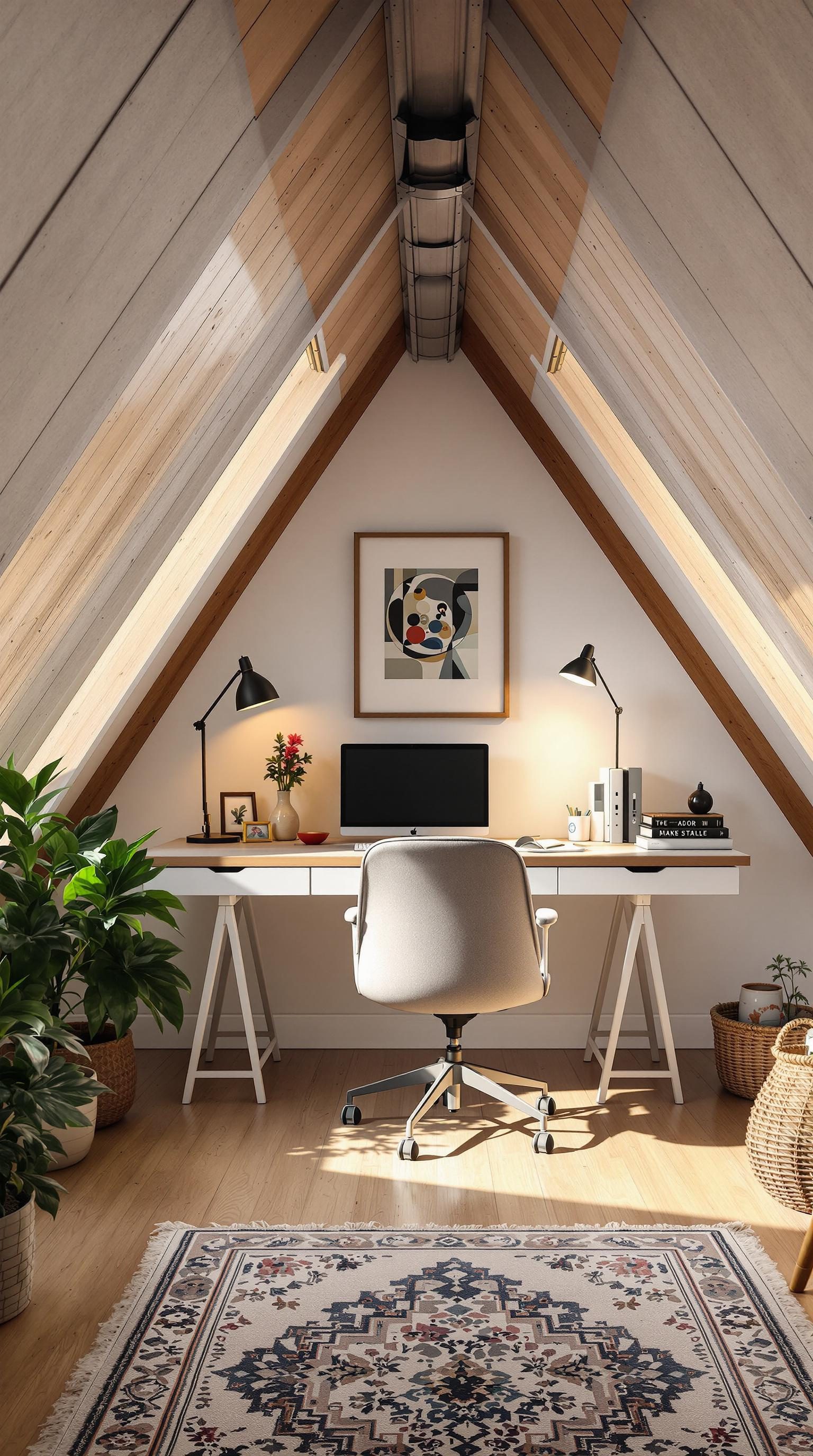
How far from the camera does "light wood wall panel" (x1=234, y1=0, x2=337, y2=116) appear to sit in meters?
1.74

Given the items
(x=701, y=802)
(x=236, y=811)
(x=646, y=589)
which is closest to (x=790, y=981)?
(x=701, y=802)

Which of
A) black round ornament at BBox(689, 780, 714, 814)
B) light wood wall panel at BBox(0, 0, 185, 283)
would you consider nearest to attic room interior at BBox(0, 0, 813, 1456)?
light wood wall panel at BBox(0, 0, 185, 283)

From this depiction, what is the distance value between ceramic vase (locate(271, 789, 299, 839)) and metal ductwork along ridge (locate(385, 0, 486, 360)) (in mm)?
1843

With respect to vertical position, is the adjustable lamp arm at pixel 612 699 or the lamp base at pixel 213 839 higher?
the adjustable lamp arm at pixel 612 699

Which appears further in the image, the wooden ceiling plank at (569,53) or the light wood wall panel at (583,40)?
the wooden ceiling plank at (569,53)

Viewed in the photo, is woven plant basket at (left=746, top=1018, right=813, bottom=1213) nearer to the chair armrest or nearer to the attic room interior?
the attic room interior

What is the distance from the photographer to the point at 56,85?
131 centimetres

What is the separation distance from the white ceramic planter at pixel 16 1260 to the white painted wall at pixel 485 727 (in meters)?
1.92

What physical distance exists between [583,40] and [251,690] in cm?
240

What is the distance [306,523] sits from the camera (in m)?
4.20

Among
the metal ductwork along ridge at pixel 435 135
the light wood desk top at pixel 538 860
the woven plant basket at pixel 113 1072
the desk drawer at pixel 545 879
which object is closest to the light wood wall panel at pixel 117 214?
the metal ductwork along ridge at pixel 435 135

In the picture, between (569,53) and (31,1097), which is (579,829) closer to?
(31,1097)

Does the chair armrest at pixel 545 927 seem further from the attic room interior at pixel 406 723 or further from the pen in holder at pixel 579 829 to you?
the pen in holder at pixel 579 829

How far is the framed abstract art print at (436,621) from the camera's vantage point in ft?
13.7
